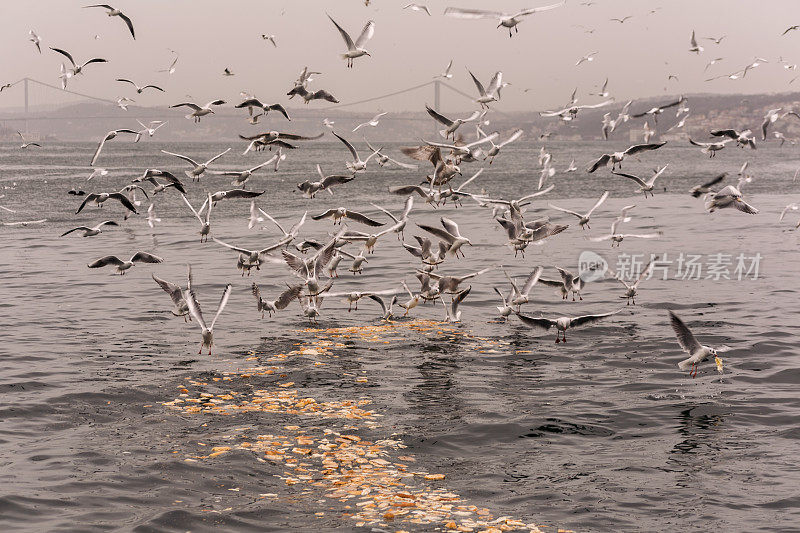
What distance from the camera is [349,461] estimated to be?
1254 cm

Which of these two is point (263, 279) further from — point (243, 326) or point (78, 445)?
point (78, 445)

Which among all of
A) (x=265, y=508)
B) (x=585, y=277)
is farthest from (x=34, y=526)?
(x=585, y=277)

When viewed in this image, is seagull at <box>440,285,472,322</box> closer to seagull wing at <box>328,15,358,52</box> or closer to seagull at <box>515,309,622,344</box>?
seagull at <box>515,309,622,344</box>

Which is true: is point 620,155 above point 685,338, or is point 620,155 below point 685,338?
above

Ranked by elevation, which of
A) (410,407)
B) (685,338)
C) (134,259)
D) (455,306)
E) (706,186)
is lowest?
(410,407)

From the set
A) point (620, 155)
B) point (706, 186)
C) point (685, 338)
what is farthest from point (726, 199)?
point (685, 338)

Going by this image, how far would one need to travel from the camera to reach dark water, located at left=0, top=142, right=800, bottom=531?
436 inches

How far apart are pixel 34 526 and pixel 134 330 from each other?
11.2m

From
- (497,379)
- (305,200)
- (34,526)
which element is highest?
(305,200)

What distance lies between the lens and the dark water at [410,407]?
11.1 m

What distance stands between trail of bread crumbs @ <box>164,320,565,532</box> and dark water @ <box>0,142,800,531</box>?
0.25ft

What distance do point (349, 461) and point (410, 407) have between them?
9.11ft

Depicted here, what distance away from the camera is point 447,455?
507 inches
